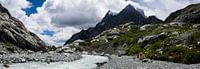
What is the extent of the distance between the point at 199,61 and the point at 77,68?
1086 inches

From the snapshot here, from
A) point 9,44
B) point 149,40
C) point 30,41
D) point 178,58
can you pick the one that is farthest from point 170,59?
point 30,41

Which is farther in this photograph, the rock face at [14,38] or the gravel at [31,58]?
the rock face at [14,38]

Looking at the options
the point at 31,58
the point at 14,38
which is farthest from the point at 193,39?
the point at 14,38

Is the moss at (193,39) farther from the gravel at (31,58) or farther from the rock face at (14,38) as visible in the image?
the rock face at (14,38)

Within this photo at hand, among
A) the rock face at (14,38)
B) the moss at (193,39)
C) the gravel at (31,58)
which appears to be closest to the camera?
the gravel at (31,58)

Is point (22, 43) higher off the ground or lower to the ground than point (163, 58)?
higher

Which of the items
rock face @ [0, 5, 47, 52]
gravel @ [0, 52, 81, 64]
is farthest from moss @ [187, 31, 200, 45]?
rock face @ [0, 5, 47, 52]

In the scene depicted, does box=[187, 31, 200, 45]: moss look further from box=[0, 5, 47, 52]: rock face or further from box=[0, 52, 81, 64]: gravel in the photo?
box=[0, 5, 47, 52]: rock face

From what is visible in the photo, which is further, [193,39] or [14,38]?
[14,38]

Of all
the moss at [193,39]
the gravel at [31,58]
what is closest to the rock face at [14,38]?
the gravel at [31,58]

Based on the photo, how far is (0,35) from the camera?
563ft

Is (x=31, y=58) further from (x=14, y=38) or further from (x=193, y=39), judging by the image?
(x=14, y=38)

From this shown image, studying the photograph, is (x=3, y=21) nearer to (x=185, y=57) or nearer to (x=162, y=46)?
(x=162, y=46)

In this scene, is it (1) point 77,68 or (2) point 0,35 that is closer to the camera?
(1) point 77,68
